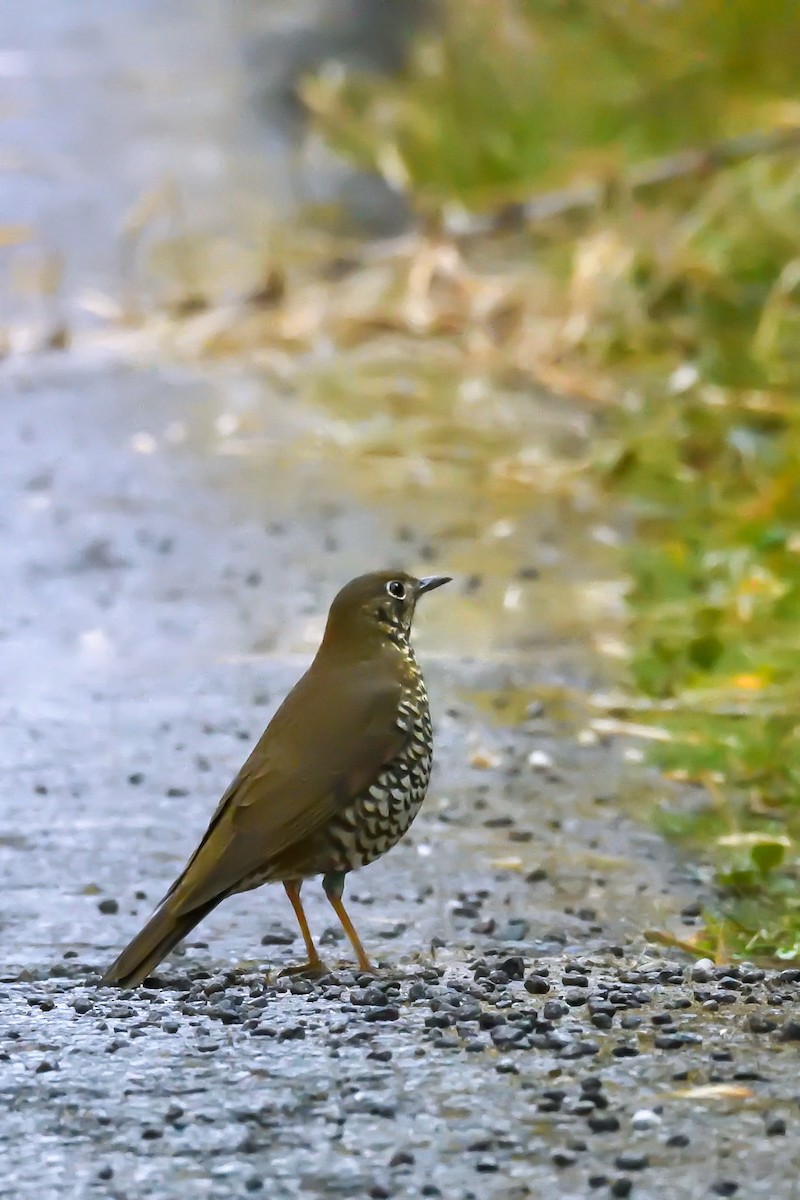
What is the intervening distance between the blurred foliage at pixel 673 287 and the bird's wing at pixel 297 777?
1638mm

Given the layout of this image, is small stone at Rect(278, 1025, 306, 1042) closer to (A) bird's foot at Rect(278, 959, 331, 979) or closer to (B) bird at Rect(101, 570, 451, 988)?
(B) bird at Rect(101, 570, 451, 988)

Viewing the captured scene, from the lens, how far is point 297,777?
493 cm

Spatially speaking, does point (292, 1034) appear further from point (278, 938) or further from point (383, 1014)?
point (278, 938)

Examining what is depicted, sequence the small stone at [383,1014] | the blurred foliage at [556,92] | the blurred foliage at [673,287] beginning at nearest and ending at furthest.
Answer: the small stone at [383,1014]
the blurred foliage at [673,287]
the blurred foliage at [556,92]

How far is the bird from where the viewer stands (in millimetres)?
4754

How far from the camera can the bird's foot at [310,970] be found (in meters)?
4.95

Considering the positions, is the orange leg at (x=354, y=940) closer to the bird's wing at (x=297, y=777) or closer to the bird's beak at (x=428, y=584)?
the bird's wing at (x=297, y=777)

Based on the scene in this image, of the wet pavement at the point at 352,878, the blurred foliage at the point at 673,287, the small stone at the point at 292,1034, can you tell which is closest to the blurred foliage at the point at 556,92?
the blurred foliage at the point at 673,287

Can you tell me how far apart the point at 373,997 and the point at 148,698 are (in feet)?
10.7

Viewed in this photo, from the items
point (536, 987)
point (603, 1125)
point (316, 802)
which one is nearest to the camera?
point (603, 1125)

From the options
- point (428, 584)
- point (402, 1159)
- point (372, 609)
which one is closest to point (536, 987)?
point (402, 1159)

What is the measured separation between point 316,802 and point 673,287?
7437mm

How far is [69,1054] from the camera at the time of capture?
4273 mm

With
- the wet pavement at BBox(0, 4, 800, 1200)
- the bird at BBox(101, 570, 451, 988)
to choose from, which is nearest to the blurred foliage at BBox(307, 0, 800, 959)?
the wet pavement at BBox(0, 4, 800, 1200)
